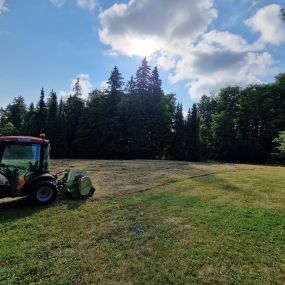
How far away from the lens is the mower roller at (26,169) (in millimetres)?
8828

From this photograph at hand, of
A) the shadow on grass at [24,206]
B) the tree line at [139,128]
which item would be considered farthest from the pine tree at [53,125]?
the shadow on grass at [24,206]

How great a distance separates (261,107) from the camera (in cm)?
5344

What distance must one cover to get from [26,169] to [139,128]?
32.5 meters

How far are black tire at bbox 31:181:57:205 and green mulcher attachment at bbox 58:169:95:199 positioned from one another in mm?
919

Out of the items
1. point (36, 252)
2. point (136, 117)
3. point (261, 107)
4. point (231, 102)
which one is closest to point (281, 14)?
point (36, 252)

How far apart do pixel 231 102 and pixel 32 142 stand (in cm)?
5428

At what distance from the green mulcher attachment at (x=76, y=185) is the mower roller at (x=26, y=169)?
0.85 meters

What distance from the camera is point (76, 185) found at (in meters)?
10.8

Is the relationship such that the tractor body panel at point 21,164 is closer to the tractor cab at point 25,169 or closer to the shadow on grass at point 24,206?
the tractor cab at point 25,169

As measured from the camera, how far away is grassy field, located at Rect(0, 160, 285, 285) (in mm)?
5207

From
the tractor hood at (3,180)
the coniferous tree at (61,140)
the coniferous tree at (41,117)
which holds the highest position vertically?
the coniferous tree at (41,117)

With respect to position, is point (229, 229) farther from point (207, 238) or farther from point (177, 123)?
point (177, 123)

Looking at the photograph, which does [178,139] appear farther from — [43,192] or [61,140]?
[43,192]

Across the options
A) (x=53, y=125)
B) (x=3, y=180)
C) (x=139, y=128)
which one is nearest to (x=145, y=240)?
(x=3, y=180)
